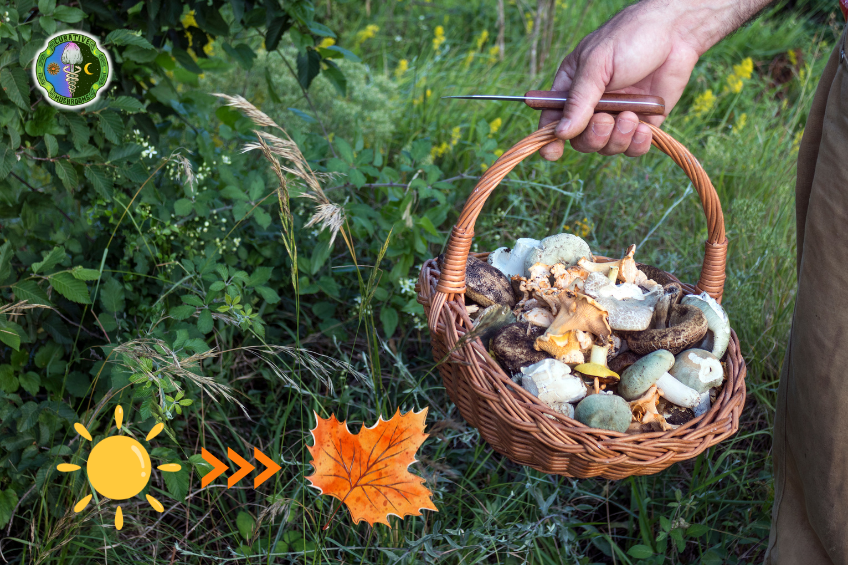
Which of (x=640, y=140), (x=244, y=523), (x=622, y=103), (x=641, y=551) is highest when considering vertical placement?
(x=622, y=103)

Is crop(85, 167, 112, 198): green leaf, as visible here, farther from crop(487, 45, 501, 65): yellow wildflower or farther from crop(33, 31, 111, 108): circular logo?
crop(487, 45, 501, 65): yellow wildflower

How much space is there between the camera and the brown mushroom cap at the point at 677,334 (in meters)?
1.34

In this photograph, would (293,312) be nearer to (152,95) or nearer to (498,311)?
(152,95)

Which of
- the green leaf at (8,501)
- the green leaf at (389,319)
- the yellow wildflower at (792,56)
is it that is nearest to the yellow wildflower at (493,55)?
the yellow wildflower at (792,56)

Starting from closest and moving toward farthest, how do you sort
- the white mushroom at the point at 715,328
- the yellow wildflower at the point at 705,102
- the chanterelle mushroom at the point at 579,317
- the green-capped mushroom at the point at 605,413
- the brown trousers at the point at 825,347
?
the brown trousers at the point at 825,347
the green-capped mushroom at the point at 605,413
the chanterelle mushroom at the point at 579,317
the white mushroom at the point at 715,328
the yellow wildflower at the point at 705,102

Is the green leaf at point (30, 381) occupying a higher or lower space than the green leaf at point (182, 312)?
lower

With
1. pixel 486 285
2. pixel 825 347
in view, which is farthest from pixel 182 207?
pixel 825 347

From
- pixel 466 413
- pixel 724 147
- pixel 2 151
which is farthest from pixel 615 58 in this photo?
pixel 724 147

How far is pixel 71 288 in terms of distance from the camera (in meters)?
1.52

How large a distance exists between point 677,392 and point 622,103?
675 mm

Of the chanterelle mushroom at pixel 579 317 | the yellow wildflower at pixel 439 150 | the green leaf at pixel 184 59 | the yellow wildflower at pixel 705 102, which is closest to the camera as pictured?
the chanterelle mushroom at pixel 579 317

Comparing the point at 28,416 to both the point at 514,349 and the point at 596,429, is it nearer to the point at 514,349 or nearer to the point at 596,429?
the point at 514,349

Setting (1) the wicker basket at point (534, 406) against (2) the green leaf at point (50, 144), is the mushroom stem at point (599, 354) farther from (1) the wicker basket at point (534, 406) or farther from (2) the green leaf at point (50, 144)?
(2) the green leaf at point (50, 144)

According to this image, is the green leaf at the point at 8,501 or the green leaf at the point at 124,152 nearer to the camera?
the green leaf at the point at 8,501
